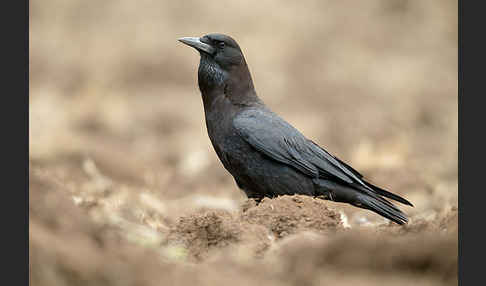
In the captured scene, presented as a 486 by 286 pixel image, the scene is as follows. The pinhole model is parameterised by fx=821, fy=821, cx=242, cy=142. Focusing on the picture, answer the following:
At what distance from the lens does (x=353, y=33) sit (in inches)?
808

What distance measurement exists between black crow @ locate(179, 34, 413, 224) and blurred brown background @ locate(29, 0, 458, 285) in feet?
1.62

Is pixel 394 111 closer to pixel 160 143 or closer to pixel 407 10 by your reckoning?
pixel 160 143

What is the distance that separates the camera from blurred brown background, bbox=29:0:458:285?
13.0ft

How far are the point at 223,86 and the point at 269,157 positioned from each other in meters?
0.86

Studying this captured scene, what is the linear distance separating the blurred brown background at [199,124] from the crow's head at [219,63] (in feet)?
4.37

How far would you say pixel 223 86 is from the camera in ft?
25.7

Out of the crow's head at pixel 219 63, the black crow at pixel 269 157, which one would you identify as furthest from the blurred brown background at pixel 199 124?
the crow's head at pixel 219 63

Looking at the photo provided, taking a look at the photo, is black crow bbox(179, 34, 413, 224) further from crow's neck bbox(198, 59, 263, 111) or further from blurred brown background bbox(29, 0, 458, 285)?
blurred brown background bbox(29, 0, 458, 285)

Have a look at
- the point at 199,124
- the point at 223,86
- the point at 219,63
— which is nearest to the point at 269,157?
the point at 223,86

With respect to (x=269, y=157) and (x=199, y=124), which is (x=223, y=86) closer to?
(x=269, y=157)

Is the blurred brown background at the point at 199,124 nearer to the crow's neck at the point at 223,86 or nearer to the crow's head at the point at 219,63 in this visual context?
the crow's neck at the point at 223,86

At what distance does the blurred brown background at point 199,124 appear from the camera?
395cm

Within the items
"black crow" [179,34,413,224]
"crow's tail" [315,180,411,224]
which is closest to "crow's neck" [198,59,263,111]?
"black crow" [179,34,413,224]

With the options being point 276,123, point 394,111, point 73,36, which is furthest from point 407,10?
point 276,123
